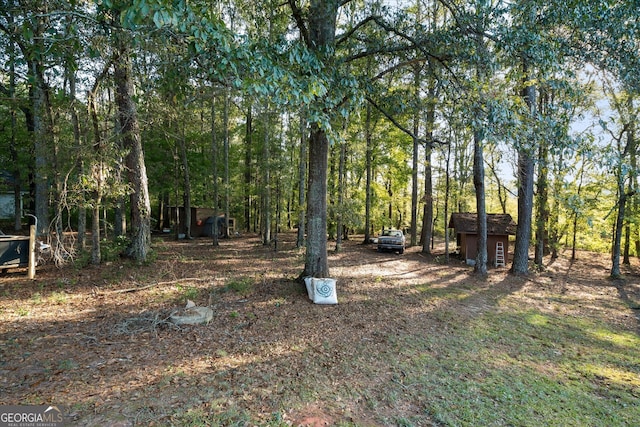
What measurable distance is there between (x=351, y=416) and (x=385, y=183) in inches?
918

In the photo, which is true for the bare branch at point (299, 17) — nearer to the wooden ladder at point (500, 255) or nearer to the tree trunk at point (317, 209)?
the tree trunk at point (317, 209)

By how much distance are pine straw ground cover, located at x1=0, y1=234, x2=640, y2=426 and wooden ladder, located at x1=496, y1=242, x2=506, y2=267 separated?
5847 millimetres

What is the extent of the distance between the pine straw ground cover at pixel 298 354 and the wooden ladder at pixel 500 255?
5.85 metres

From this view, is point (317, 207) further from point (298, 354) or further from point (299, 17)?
point (299, 17)

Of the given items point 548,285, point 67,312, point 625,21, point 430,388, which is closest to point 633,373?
point 430,388

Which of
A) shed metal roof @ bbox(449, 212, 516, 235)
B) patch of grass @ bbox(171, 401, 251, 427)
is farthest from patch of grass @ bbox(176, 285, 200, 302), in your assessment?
shed metal roof @ bbox(449, 212, 516, 235)

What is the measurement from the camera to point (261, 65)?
11.0 ft

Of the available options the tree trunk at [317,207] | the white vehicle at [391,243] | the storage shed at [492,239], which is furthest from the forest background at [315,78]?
the white vehicle at [391,243]

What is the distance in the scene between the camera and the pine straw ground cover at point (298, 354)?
10.1 feet

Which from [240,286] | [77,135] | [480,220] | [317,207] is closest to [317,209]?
[317,207]

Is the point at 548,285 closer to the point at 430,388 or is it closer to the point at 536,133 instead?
the point at 536,133

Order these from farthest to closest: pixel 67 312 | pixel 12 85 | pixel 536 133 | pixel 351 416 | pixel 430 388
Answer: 1. pixel 12 85
2. pixel 67 312
3. pixel 536 133
4. pixel 430 388
5. pixel 351 416

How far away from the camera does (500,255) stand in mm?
14555

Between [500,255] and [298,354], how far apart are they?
44.5 ft
